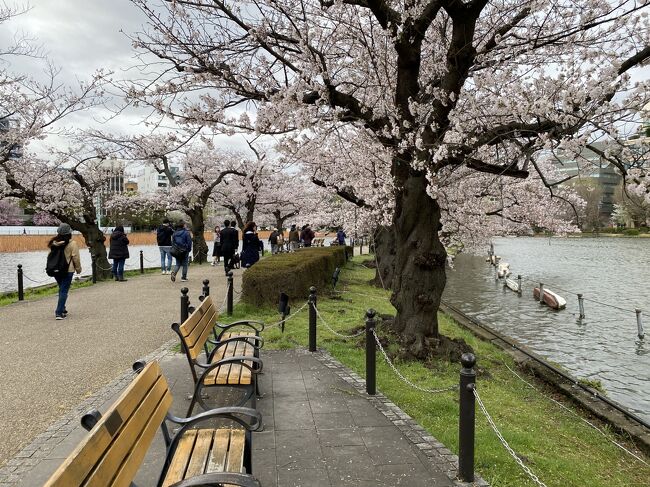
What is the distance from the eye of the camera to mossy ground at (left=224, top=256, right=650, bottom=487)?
14.1 ft

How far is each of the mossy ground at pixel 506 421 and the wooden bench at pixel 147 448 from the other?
2.18 m

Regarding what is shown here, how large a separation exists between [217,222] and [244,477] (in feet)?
167

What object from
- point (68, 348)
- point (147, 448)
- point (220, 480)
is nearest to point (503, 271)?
point (68, 348)

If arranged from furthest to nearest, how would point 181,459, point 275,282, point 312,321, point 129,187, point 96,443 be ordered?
point 129,187
point 275,282
point 312,321
point 181,459
point 96,443

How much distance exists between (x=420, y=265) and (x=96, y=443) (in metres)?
6.08

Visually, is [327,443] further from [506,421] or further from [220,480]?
[506,421]

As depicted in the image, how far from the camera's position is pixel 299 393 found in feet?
18.2

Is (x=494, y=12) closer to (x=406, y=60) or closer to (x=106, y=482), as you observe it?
(x=406, y=60)

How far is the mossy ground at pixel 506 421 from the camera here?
4289mm

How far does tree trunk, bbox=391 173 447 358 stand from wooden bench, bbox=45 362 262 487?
4.81 metres

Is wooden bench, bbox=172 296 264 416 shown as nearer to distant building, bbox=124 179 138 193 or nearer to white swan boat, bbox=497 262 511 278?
white swan boat, bbox=497 262 511 278

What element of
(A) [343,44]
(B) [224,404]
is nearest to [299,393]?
(B) [224,404]

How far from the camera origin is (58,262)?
9617 millimetres

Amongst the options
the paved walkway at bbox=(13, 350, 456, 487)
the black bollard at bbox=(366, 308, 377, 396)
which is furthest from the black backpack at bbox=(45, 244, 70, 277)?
the black bollard at bbox=(366, 308, 377, 396)
